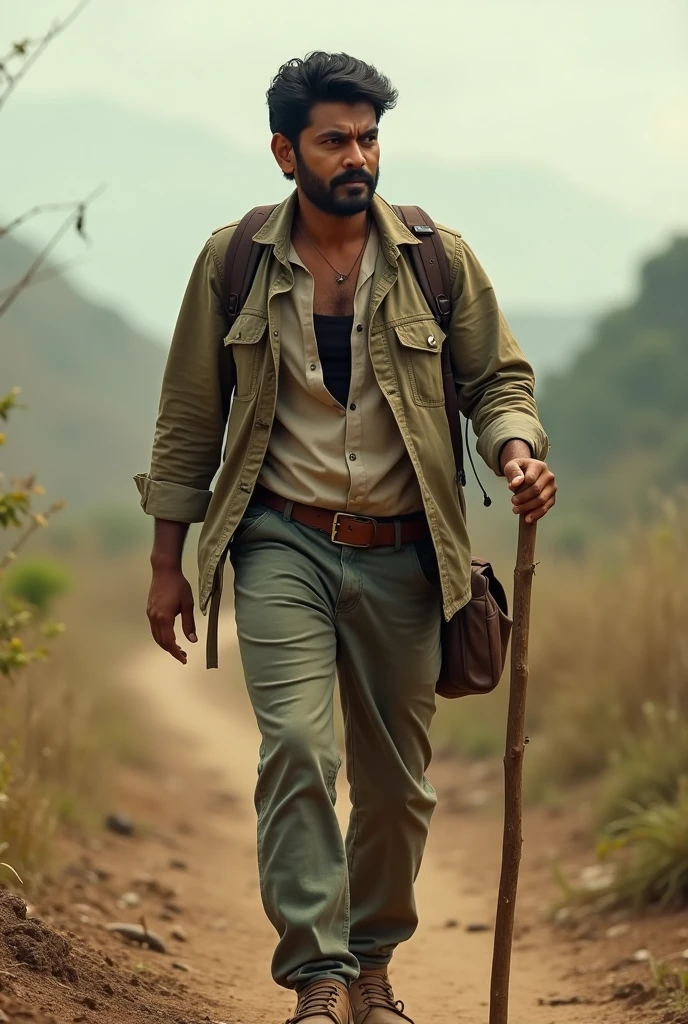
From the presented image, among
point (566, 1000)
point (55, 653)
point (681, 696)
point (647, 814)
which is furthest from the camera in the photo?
point (55, 653)

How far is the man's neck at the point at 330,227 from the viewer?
4309 millimetres

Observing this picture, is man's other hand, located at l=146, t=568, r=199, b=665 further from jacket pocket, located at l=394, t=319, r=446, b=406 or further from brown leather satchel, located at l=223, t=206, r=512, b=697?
jacket pocket, located at l=394, t=319, r=446, b=406

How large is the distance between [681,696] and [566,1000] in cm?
272

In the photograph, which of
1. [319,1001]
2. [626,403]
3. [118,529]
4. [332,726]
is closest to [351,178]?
[332,726]

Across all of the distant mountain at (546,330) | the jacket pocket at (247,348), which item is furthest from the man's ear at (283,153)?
the distant mountain at (546,330)

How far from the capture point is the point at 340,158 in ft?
13.8

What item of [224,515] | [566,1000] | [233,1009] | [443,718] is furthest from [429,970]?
[443,718]

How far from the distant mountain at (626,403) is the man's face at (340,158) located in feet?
93.7

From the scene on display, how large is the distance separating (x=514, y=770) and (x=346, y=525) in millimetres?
751

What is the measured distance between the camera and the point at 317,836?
12.7 feet

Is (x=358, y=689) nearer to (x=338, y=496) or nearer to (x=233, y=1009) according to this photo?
(x=338, y=496)

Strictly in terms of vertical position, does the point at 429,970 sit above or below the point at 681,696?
below

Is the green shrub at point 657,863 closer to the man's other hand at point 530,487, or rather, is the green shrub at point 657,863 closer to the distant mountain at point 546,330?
the man's other hand at point 530,487

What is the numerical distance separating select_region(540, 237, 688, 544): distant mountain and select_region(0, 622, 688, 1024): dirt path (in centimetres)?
2357
